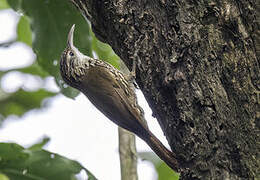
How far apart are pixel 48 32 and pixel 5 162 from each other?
1.12 metres

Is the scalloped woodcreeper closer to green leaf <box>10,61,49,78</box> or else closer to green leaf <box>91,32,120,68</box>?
green leaf <box>91,32,120,68</box>

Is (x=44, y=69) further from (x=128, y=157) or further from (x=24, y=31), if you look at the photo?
(x=128, y=157)

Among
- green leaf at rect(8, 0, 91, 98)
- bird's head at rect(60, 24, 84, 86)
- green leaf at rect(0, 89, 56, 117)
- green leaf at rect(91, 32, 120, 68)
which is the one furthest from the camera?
green leaf at rect(0, 89, 56, 117)

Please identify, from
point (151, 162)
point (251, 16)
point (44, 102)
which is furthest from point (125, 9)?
point (44, 102)

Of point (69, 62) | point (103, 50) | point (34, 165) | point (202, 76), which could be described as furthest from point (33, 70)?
point (202, 76)

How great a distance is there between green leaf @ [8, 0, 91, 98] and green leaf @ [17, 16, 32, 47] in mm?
609

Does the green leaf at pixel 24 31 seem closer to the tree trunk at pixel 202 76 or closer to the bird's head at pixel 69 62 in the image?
the bird's head at pixel 69 62

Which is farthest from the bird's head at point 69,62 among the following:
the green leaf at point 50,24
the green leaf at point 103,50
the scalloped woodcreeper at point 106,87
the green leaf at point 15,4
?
the green leaf at point 15,4

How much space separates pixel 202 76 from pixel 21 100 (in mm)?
3330

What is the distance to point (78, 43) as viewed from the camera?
4.22 meters

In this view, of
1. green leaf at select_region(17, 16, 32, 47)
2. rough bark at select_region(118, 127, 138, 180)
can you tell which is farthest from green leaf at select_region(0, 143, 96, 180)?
green leaf at select_region(17, 16, 32, 47)

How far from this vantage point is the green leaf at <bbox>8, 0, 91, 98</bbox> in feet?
13.2

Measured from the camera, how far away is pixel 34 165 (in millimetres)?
3525

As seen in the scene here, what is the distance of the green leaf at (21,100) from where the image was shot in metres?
5.56
